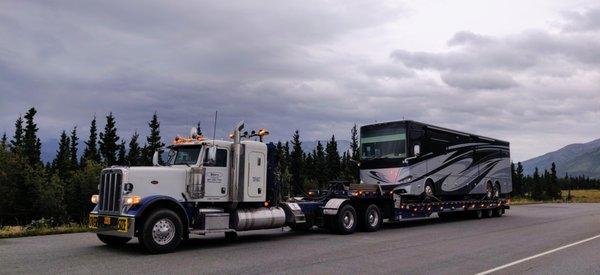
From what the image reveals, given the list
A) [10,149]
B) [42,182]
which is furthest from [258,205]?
[10,149]

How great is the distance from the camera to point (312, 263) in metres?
9.84

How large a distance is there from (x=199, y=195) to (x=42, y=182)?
5903 centimetres

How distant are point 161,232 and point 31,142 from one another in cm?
9247

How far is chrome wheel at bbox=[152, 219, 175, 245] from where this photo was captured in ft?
36.1

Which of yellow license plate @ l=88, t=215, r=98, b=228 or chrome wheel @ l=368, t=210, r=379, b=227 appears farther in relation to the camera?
chrome wheel @ l=368, t=210, r=379, b=227

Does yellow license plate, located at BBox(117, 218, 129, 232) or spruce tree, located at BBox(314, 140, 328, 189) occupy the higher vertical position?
spruce tree, located at BBox(314, 140, 328, 189)

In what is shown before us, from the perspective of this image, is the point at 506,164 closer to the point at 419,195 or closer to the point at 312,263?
the point at 419,195

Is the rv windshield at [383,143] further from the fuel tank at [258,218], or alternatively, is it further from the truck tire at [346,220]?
the fuel tank at [258,218]

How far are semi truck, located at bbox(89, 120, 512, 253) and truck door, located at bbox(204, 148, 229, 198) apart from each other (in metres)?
0.03

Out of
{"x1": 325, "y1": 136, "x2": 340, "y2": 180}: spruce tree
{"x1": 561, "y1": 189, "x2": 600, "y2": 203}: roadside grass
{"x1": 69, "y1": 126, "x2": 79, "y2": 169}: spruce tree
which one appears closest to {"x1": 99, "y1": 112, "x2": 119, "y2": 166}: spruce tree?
{"x1": 69, "y1": 126, "x2": 79, "y2": 169}: spruce tree

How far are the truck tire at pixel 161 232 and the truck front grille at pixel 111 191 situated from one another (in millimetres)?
901

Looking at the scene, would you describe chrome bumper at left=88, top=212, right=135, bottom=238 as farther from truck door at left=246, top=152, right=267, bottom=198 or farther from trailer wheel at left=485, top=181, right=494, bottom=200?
trailer wheel at left=485, top=181, right=494, bottom=200

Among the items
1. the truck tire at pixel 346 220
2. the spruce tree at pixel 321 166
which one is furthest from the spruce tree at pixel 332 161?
the truck tire at pixel 346 220

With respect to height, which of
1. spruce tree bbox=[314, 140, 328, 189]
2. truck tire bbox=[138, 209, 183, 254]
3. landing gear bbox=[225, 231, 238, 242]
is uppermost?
spruce tree bbox=[314, 140, 328, 189]
